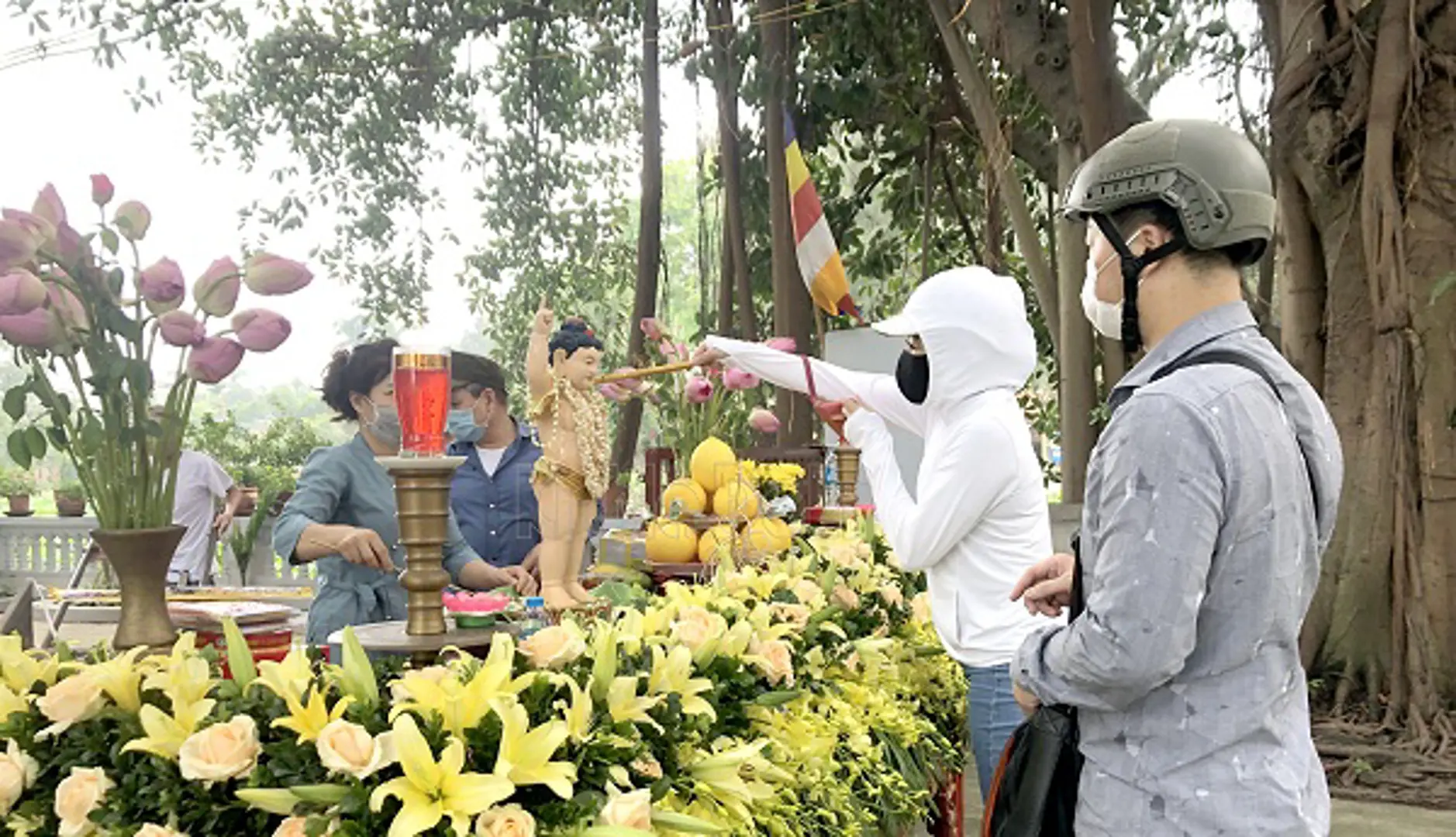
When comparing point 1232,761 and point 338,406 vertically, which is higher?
point 338,406

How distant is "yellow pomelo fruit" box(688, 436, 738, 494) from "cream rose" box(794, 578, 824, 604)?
72 centimetres

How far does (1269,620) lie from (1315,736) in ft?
13.7

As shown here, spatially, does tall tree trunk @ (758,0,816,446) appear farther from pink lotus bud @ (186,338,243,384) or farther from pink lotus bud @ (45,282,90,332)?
pink lotus bud @ (45,282,90,332)

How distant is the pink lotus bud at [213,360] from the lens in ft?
5.86

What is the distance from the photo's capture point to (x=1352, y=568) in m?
5.10

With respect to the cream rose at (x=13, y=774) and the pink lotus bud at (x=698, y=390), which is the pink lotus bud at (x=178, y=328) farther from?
the pink lotus bud at (x=698, y=390)

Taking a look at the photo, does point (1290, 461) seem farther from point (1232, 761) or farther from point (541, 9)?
point (541, 9)

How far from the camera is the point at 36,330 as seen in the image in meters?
1.69

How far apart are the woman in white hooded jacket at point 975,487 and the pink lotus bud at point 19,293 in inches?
55.2

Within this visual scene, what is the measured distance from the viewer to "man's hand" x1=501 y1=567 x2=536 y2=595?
93.1 inches

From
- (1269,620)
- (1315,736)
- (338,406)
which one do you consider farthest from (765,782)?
(1315,736)

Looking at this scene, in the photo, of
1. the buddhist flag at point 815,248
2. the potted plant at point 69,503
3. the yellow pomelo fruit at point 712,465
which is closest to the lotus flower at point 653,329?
the yellow pomelo fruit at point 712,465

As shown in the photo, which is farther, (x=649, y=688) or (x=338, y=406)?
(x=338, y=406)

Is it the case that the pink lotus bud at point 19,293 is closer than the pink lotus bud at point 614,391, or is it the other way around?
the pink lotus bud at point 19,293
